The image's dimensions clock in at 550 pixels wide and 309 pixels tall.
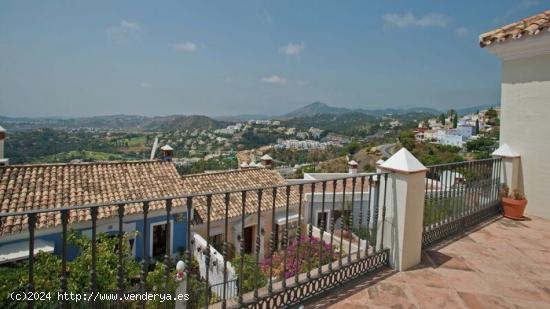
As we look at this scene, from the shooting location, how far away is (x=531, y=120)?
555cm

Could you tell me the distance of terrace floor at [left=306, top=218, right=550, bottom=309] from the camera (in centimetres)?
276

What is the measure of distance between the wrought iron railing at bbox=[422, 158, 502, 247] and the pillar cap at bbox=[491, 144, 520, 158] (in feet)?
0.39

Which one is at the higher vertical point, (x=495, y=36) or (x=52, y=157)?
(x=495, y=36)

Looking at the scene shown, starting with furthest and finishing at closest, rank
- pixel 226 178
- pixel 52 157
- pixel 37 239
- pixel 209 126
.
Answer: pixel 209 126, pixel 52 157, pixel 226 178, pixel 37 239

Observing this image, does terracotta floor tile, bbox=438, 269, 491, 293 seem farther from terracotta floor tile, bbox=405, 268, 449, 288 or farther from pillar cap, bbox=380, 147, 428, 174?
pillar cap, bbox=380, 147, 428, 174

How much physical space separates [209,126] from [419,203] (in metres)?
129

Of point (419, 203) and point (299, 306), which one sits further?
point (419, 203)

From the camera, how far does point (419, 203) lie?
3350mm

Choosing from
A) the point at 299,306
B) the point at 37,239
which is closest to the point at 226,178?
the point at 37,239

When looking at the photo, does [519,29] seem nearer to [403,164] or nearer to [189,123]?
[403,164]

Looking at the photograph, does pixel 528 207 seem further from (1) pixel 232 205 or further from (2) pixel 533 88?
(1) pixel 232 205

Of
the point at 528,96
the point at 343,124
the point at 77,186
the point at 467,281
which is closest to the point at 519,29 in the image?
the point at 528,96

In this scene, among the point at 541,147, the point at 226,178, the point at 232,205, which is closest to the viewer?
the point at 541,147

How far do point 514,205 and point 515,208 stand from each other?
0.05 metres
